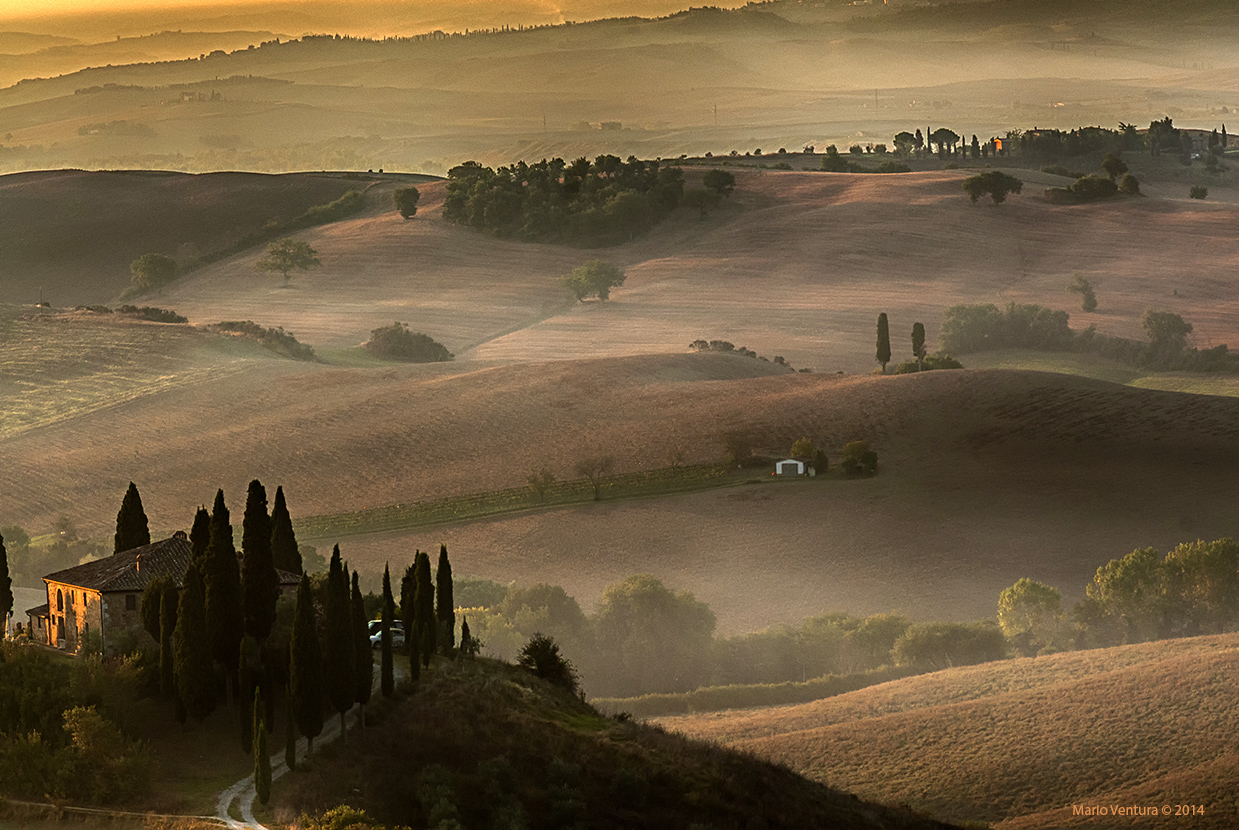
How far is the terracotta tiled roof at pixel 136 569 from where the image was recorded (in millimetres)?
48094

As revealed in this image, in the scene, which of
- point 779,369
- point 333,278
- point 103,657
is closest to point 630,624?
point 103,657

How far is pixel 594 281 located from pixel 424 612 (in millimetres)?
118798

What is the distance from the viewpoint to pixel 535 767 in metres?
43.7

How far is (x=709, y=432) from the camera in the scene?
104 m

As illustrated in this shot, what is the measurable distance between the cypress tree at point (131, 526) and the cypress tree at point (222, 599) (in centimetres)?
1073

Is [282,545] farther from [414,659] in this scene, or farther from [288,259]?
[288,259]

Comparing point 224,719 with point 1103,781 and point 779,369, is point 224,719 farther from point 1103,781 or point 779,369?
point 779,369

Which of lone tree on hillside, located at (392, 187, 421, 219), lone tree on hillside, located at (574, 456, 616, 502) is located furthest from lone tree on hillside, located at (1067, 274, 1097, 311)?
lone tree on hillside, located at (392, 187, 421, 219)

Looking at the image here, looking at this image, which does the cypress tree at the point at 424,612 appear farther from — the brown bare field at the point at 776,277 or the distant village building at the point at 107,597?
the brown bare field at the point at 776,277

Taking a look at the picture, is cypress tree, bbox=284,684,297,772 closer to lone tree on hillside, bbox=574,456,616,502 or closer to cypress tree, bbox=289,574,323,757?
cypress tree, bbox=289,574,323,757

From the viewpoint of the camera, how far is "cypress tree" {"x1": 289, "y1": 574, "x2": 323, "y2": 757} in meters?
42.1

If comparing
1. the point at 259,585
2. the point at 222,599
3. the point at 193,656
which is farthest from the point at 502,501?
the point at 193,656

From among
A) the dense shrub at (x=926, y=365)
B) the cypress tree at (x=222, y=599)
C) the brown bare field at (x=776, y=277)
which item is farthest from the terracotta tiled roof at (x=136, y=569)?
the brown bare field at (x=776, y=277)

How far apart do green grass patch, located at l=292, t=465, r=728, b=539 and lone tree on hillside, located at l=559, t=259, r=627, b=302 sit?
69962mm
